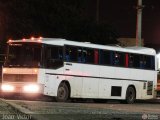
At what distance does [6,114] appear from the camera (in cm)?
1634

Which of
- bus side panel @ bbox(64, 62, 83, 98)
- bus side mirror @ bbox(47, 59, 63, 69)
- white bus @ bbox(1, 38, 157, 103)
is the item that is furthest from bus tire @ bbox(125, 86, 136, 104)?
bus side mirror @ bbox(47, 59, 63, 69)

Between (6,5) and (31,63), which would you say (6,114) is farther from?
(6,5)

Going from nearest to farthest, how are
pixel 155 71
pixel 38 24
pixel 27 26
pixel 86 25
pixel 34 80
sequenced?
pixel 34 80 < pixel 155 71 < pixel 27 26 < pixel 38 24 < pixel 86 25

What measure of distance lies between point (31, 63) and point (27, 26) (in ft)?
62.5

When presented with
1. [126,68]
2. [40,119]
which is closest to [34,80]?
[126,68]

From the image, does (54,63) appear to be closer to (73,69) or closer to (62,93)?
(73,69)

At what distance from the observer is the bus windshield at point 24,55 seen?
85.1 ft

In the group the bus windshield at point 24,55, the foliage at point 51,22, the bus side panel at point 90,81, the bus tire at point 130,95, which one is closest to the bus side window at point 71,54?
the bus side panel at point 90,81

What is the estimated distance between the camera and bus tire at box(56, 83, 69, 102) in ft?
88.0

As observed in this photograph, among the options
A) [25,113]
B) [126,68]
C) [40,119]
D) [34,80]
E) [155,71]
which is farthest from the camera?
[155,71]

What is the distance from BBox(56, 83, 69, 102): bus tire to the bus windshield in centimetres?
192

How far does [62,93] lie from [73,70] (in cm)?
135

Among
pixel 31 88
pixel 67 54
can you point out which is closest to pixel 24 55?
pixel 31 88

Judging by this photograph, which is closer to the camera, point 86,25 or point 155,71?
point 155,71
